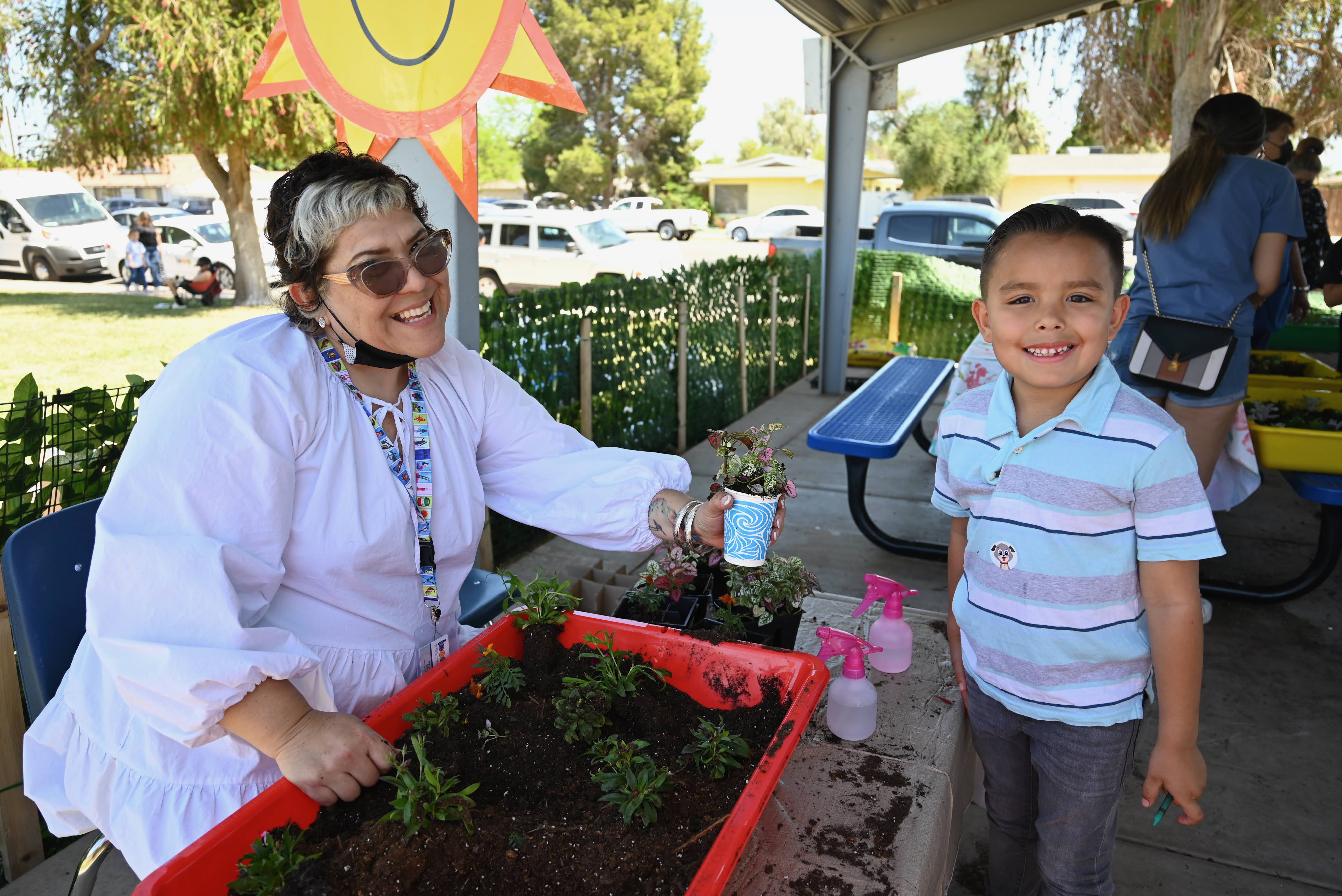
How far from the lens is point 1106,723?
1635mm

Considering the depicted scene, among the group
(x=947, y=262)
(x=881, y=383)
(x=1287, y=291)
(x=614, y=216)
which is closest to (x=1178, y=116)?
(x=947, y=262)

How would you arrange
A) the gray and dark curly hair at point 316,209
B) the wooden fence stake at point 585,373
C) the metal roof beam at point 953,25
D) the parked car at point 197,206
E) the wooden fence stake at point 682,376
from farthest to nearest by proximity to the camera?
the parked car at point 197,206
the wooden fence stake at point 682,376
the metal roof beam at point 953,25
the wooden fence stake at point 585,373
the gray and dark curly hair at point 316,209

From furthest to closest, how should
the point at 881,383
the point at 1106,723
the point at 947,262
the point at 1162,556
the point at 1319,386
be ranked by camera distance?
the point at 947,262
the point at 881,383
the point at 1319,386
the point at 1106,723
the point at 1162,556

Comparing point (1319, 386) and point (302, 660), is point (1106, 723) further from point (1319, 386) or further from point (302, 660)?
point (1319, 386)

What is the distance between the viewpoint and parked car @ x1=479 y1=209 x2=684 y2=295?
15695 mm

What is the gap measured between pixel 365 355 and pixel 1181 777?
1.75 meters

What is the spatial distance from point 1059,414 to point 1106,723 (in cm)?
60

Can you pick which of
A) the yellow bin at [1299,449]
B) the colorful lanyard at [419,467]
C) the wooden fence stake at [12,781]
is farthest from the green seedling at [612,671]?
the yellow bin at [1299,449]

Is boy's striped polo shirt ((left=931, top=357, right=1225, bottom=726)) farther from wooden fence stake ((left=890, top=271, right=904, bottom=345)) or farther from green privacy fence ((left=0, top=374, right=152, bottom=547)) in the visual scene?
wooden fence stake ((left=890, top=271, right=904, bottom=345))

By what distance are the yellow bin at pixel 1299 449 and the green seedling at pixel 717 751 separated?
314 cm

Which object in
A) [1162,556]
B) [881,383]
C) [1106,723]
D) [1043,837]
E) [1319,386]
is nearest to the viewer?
[1162,556]

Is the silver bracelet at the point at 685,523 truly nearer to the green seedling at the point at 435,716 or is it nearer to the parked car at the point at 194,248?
the green seedling at the point at 435,716

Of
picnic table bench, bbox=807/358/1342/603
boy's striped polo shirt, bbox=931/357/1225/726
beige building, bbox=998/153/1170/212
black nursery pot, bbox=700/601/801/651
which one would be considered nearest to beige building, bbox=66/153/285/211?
beige building, bbox=998/153/1170/212

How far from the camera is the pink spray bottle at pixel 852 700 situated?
1.71 meters
